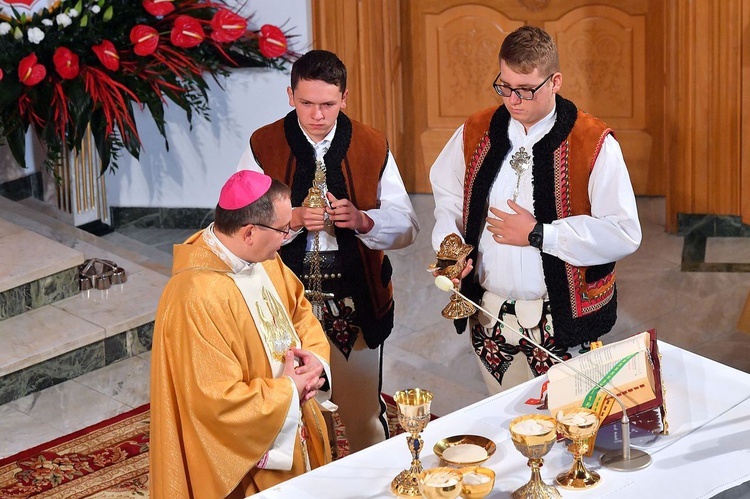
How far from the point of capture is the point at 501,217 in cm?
392

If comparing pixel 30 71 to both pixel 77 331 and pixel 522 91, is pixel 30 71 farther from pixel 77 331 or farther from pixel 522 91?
pixel 522 91

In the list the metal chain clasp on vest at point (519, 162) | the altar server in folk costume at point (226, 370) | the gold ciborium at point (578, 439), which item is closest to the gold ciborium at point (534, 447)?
the gold ciborium at point (578, 439)

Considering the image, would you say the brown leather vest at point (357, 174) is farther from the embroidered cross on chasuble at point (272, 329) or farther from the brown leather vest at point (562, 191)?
the embroidered cross on chasuble at point (272, 329)

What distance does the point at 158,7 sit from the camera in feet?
22.7

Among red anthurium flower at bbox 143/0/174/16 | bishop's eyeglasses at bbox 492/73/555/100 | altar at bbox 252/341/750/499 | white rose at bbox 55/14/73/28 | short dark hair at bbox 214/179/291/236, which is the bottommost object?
altar at bbox 252/341/750/499

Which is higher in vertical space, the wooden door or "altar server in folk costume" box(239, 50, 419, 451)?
the wooden door

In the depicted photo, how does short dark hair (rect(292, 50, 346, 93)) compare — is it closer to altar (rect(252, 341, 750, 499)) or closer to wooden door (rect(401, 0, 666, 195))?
altar (rect(252, 341, 750, 499))

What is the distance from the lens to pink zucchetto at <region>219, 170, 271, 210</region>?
3.38 meters

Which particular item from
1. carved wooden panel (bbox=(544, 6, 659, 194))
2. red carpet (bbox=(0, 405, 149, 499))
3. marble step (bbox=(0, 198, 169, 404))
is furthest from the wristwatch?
carved wooden panel (bbox=(544, 6, 659, 194))

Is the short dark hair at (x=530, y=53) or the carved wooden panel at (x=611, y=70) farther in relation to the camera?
the carved wooden panel at (x=611, y=70)

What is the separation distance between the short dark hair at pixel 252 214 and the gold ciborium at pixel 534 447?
37.1 inches

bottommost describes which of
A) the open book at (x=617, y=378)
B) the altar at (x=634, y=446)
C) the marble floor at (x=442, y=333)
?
the marble floor at (x=442, y=333)

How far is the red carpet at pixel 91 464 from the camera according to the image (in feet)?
16.0

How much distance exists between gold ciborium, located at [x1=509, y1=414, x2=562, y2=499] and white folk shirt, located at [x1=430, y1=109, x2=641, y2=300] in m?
0.96
